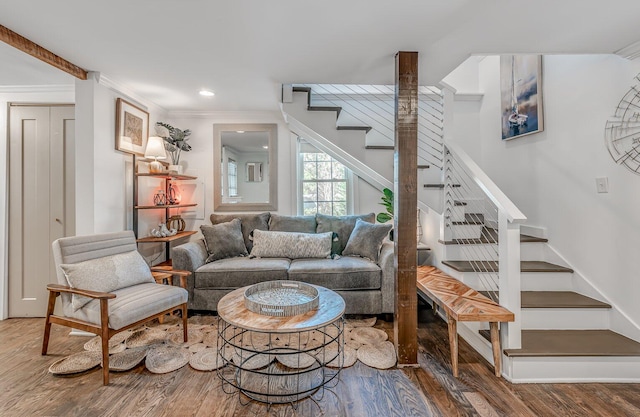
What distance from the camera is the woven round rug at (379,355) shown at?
215 centimetres

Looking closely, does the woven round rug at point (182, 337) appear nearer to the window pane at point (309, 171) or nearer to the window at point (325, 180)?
the window at point (325, 180)

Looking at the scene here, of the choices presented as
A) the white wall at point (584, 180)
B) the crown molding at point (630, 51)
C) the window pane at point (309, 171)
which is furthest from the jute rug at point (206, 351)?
the crown molding at point (630, 51)

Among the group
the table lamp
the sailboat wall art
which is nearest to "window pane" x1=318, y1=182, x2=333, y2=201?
the table lamp

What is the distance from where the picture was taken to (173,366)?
6.97 ft

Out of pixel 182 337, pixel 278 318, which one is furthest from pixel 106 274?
pixel 278 318

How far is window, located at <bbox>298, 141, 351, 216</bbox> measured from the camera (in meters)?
4.08

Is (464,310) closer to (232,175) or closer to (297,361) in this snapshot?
(297,361)

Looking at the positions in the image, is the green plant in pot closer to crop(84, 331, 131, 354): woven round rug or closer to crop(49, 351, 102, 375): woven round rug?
crop(84, 331, 131, 354): woven round rug

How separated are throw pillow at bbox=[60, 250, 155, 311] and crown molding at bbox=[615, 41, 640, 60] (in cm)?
409

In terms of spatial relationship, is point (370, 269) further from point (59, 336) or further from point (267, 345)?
point (59, 336)

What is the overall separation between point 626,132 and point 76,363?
4.26 metres

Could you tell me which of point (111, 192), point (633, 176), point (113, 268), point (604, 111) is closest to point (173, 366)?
point (113, 268)

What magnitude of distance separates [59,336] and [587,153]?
4698 mm

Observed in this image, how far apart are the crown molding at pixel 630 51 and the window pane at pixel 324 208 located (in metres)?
3.00
